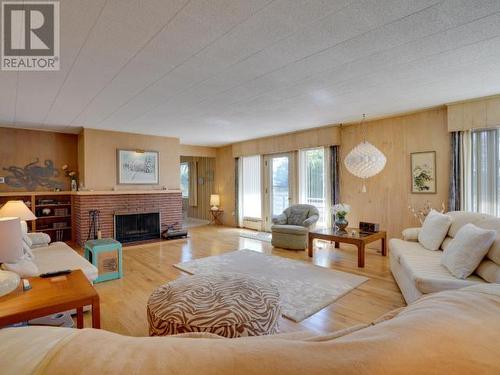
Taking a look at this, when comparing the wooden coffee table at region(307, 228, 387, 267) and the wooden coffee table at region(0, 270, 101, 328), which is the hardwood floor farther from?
the wooden coffee table at region(0, 270, 101, 328)

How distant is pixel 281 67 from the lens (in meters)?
2.75

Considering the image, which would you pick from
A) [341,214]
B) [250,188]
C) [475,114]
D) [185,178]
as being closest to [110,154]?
[250,188]

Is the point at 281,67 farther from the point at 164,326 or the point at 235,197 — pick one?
the point at 235,197

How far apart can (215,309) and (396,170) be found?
4.43 metres

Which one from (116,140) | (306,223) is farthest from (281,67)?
(116,140)

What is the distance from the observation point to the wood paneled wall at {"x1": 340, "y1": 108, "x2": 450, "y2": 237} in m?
4.35

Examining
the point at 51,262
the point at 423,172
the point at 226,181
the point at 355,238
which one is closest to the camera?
the point at 51,262

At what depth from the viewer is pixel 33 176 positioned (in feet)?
18.5

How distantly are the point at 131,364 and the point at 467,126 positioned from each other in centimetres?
506

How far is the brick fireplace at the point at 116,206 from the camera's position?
210 inches

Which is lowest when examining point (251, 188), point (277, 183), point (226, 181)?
point (251, 188)

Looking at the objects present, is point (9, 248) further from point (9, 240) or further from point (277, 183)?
point (277, 183)

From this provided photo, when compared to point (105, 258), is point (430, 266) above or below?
above

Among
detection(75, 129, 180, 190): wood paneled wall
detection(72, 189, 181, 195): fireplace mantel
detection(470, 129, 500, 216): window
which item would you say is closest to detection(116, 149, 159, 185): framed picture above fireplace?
detection(75, 129, 180, 190): wood paneled wall
